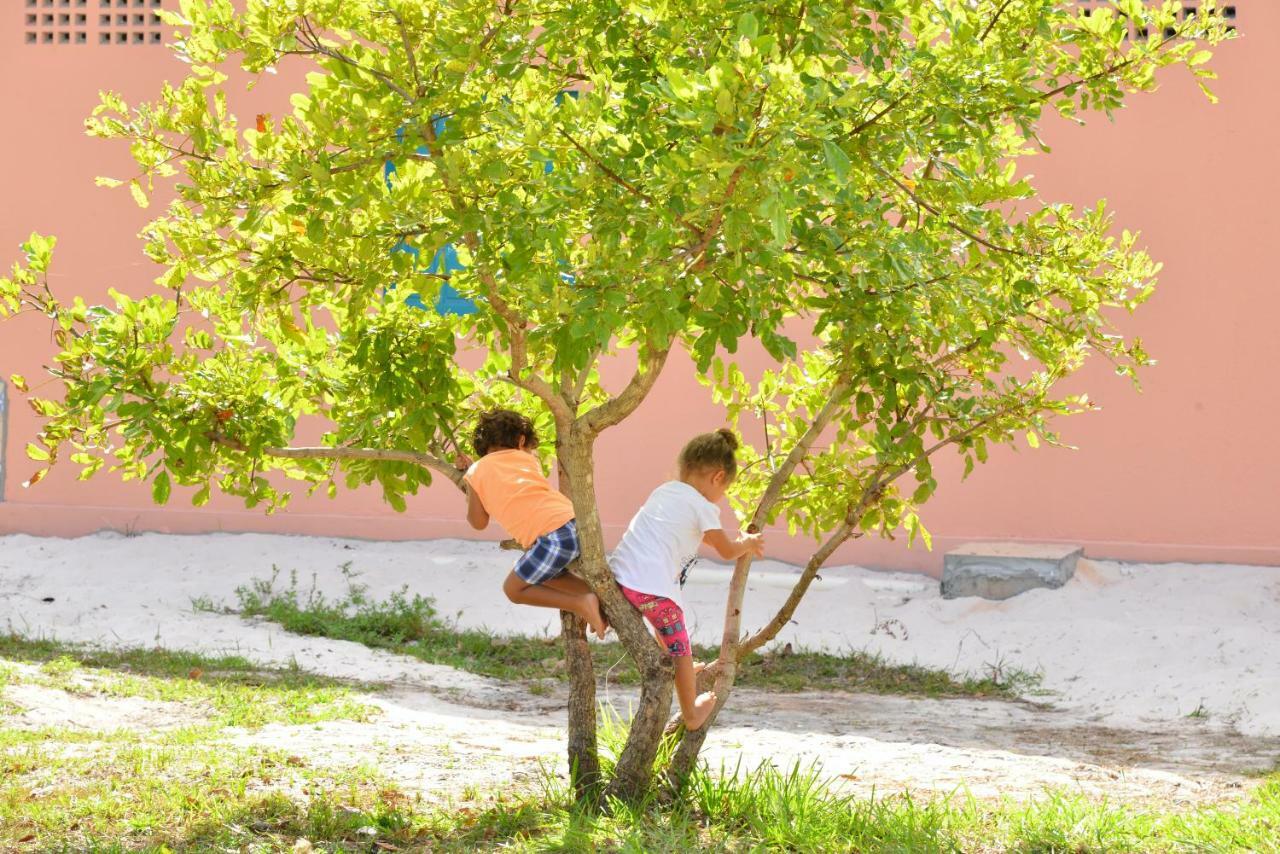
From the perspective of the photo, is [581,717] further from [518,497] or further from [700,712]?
[518,497]

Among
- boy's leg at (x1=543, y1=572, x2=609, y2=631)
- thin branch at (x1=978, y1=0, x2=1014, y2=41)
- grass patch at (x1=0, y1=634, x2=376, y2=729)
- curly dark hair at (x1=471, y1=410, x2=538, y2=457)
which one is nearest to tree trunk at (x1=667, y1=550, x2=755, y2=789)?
boy's leg at (x1=543, y1=572, x2=609, y2=631)

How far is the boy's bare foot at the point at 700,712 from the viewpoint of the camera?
14.8 feet

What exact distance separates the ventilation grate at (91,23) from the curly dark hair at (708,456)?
821 centimetres

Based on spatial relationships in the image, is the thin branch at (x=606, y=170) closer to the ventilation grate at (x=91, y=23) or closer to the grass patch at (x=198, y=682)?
the grass patch at (x=198, y=682)

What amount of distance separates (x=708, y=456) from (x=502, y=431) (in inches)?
27.4

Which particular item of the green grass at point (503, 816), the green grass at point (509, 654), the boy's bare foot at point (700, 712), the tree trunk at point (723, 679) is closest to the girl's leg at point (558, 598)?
the boy's bare foot at point (700, 712)

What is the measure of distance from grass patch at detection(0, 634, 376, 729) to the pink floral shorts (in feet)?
7.63

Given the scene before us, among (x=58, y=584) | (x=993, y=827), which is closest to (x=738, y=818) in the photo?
(x=993, y=827)

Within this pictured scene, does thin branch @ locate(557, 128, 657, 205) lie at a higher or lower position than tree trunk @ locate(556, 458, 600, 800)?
higher

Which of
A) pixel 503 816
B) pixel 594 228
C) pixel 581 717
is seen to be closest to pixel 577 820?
pixel 503 816

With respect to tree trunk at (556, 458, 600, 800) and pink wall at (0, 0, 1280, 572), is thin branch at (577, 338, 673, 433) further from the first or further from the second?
pink wall at (0, 0, 1280, 572)

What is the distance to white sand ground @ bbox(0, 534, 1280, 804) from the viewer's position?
18.2ft

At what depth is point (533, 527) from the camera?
4.49 m

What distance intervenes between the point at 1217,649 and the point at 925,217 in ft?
14.9
